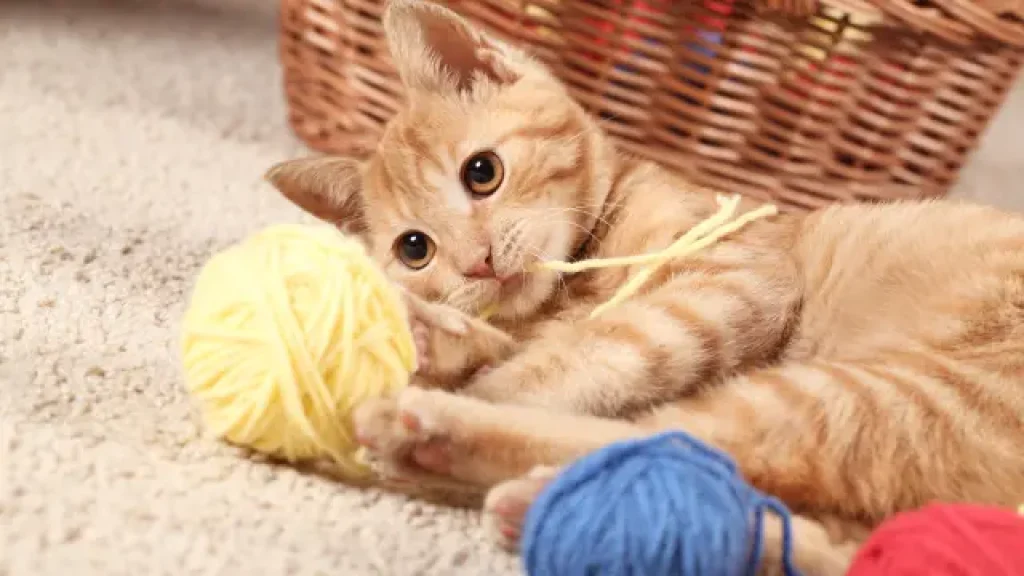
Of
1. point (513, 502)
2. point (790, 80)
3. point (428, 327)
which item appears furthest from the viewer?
point (790, 80)

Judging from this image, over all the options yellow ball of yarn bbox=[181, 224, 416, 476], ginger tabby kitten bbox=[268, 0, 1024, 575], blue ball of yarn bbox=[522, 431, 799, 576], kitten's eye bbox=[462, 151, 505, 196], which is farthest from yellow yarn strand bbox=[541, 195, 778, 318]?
blue ball of yarn bbox=[522, 431, 799, 576]

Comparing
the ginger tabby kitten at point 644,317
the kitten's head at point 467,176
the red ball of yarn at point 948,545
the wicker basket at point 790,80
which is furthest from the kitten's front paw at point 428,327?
the wicker basket at point 790,80

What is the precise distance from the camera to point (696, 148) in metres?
1.51

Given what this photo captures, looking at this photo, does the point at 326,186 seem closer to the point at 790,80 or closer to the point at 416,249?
the point at 416,249

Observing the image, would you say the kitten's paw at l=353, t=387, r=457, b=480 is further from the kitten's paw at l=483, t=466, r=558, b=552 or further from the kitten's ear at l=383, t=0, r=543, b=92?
the kitten's ear at l=383, t=0, r=543, b=92

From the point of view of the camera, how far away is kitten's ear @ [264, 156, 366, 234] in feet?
4.09

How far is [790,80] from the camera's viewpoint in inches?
56.1

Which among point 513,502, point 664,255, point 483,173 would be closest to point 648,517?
point 513,502

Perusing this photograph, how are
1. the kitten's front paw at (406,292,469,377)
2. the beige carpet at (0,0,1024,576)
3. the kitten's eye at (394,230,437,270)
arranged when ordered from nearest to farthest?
the beige carpet at (0,0,1024,576) < the kitten's front paw at (406,292,469,377) < the kitten's eye at (394,230,437,270)

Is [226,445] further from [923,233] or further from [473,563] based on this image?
[923,233]

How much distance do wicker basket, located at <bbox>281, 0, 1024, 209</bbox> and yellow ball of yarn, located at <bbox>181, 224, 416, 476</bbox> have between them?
72cm

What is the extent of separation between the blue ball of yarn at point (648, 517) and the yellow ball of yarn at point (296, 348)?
0.26m

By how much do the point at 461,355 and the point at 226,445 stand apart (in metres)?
0.27

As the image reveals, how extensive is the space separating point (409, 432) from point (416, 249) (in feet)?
1.44
